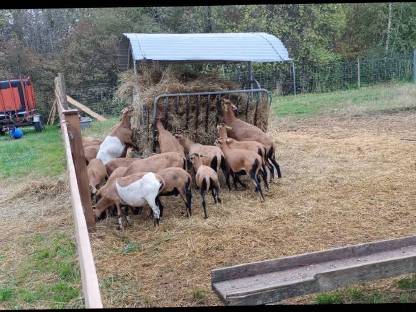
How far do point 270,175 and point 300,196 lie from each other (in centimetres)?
105

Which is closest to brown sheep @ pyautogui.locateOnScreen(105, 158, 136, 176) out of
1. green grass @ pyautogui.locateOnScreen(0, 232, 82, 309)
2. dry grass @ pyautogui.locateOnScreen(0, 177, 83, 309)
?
dry grass @ pyautogui.locateOnScreen(0, 177, 83, 309)

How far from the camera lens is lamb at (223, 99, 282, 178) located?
7223mm

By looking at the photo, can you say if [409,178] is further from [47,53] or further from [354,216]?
[47,53]

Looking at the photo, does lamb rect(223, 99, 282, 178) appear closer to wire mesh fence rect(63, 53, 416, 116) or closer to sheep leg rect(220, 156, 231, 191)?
sheep leg rect(220, 156, 231, 191)

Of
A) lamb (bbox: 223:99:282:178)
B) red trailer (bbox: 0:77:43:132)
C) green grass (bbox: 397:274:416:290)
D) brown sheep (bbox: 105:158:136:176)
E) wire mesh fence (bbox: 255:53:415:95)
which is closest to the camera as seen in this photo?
green grass (bbox: 397:274:416:290)

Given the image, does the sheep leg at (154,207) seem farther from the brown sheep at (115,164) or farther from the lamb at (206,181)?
the brown sheep at (115,164)

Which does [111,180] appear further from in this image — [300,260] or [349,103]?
[349,103]

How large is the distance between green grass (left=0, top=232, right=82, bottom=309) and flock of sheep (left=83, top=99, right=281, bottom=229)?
75 centimetres

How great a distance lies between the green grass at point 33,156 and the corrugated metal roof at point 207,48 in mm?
3143

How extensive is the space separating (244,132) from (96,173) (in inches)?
94.4

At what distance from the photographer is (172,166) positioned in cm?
616

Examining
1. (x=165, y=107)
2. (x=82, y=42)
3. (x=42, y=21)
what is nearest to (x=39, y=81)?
(x=82, y=42)

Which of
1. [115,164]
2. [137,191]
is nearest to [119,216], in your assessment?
[137,191]

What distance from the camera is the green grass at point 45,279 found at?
396 cm
